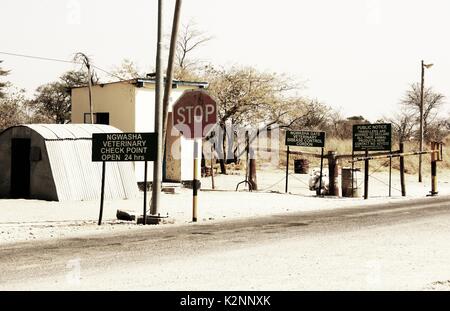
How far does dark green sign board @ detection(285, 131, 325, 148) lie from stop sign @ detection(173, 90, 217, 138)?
36.6 ft

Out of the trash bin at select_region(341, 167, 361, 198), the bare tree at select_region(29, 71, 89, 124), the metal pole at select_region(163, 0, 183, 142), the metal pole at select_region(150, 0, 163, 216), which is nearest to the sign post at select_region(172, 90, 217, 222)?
the metal pole at select_region(150, 0, 163, 216)

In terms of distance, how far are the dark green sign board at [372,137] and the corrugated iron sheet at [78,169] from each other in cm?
842

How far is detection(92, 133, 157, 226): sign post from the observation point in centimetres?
1689

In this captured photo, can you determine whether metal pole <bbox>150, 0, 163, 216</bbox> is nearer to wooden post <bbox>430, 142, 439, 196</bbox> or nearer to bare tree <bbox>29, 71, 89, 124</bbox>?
wooden post <bbox>430, 142, 439, 196</bbox>

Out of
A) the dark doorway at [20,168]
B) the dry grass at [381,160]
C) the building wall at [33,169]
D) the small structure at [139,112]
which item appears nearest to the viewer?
the building wall at [33,169]

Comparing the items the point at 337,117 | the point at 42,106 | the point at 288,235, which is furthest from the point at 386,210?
the point at 337,117

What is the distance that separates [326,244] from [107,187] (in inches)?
470

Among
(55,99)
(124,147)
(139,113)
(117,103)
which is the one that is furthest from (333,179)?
(55,99)

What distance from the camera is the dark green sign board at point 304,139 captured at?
28.0 meters

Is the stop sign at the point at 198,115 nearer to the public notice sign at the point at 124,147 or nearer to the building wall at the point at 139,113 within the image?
the public notice sign at the point at 124,147

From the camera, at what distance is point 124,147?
55.6ft

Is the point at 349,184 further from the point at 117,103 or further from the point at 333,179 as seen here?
the point at 117,103

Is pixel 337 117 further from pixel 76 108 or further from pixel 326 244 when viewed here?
pixel 326 244

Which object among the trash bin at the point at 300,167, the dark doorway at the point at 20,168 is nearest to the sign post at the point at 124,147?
the dark doorway at the point at 20,168
